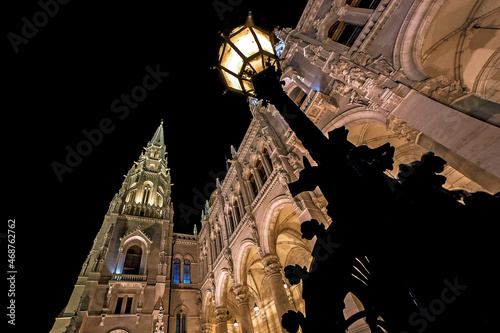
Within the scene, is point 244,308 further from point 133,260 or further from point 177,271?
point 133,260

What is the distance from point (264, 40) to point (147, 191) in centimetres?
2679

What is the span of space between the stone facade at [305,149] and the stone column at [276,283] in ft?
0.14

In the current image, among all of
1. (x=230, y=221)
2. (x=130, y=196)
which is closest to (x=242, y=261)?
(x=230, y=221)

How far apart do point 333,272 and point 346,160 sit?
0.96 metres

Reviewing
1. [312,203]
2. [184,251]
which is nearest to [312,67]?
[312,203]

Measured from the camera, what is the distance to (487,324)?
1.05 m

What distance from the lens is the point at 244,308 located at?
11984 millimetres

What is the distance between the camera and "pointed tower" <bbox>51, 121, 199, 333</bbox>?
15295 millimetres

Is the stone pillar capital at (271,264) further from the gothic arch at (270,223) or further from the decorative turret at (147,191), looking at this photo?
the decorative turret at (147,191)

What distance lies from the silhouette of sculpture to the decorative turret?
929 inches

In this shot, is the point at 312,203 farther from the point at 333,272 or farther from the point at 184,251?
the point at 184,251

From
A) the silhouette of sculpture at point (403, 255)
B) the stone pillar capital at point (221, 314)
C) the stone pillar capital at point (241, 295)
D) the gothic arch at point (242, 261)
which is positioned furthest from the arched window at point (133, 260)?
the silhouette of sculpture at point (403, 255)

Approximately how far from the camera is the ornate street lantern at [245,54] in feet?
9.76

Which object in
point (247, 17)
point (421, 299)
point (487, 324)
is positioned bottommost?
point (487, 324)
